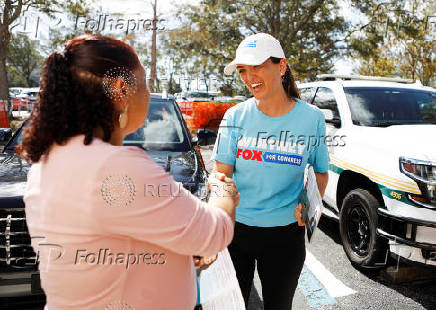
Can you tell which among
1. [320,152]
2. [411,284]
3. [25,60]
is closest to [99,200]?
[320,152]

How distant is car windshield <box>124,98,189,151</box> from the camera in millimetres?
3494

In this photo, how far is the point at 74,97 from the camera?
0.87 m

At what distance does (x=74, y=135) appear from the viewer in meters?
0.87

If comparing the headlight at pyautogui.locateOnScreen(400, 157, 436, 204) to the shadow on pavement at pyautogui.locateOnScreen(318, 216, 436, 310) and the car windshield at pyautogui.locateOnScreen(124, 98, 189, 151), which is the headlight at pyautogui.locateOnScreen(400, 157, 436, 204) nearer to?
the shadow on pavement at pyautogui.locateOnScreen(318, 216, 436, 310)

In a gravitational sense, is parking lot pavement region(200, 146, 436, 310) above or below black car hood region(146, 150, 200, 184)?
below

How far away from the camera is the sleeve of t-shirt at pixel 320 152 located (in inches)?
70.8

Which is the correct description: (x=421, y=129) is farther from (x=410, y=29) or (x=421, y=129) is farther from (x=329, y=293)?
(x=410, y=29)

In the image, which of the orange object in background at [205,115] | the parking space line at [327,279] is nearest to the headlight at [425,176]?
the parking space line at [327,279]

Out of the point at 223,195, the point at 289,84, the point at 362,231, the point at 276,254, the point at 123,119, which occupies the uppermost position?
the point at 289,84

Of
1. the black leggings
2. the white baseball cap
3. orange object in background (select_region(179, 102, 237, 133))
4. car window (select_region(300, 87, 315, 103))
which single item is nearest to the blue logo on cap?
the white baseball cap

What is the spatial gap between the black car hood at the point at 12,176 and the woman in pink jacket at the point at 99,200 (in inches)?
64.3

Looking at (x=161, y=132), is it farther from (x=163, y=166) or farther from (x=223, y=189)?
(x=223, y=189)

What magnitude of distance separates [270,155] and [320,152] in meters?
0.28

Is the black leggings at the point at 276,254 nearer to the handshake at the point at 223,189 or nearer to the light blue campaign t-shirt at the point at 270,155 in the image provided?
the light blue campaign t-shirt at the point at 270,155
